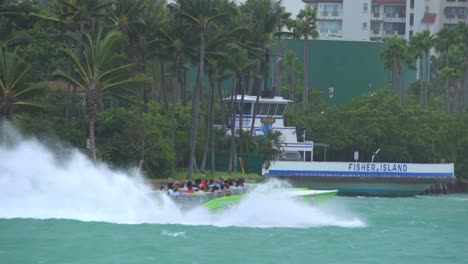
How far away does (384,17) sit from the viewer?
493ft

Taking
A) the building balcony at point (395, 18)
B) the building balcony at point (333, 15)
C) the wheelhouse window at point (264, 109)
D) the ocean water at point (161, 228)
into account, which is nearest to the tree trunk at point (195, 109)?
the wheelhouse window at point (264, 109)

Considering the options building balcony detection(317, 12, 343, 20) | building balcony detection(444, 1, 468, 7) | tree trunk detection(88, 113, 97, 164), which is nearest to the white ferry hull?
tree trunk detection(88, 113, 97, 164)

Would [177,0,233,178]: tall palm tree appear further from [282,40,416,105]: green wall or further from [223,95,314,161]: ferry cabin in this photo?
[282,40,416,105]: green wall

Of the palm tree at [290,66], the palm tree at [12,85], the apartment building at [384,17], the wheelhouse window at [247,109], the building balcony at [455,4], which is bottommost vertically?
the wheelhouse window at [247,109]

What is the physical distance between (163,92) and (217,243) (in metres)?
35.1

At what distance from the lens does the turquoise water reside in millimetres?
32344

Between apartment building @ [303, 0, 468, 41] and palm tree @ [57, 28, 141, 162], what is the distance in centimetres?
9352

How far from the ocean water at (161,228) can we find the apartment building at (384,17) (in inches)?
3822

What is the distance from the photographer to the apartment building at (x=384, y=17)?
147 meters

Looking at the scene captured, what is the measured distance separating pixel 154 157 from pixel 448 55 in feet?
182

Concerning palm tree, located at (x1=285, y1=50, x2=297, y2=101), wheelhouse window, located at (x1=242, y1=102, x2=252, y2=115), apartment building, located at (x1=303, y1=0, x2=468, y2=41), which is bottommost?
wheelhouse window, located at (x1=242, y1=102, x2=252, y2=115)

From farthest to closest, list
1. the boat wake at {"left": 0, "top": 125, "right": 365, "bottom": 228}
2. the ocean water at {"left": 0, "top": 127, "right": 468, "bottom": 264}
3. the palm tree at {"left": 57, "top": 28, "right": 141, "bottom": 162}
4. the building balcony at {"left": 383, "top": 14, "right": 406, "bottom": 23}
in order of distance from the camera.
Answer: the building balcony at {"left": 383, "top": 14, "right": 406, "bottom": 23} → the palm tree at {"left": 57, "top": 28, "right": 141, "bottom": 162} → the boat wake at {"left": 0, "top": 125, "right": 365, "bottom": 228} → the ocean water at {"left": 0, "top": 127, "right": 468, "bottom": 264}

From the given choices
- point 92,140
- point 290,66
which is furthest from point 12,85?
point 290,66

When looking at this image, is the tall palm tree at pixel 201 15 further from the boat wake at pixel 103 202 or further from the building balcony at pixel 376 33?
the building balcony at pixel 376 33
